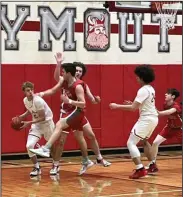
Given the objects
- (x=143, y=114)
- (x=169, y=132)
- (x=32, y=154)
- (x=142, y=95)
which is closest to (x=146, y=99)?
(x=142, y=95)

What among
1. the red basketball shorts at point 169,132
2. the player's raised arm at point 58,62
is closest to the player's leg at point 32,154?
the player's raised arm at point 58,62

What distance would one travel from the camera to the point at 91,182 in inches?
395

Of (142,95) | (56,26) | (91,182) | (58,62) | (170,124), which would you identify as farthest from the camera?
(56,26)

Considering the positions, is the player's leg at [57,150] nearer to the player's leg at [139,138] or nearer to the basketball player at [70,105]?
the basketball player at [70,105]

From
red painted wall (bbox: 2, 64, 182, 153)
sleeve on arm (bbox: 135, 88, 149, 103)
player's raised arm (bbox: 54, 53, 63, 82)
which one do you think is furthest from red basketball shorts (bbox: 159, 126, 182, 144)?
red painted wall (bbox: 2, 64, 182, 153)

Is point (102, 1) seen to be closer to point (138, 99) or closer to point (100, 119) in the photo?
point (100, 119)

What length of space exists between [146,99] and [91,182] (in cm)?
162

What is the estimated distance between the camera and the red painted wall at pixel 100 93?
44.8 feet

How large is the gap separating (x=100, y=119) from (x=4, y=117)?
237cm

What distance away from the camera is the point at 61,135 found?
34.8 feet

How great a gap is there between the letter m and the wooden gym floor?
9.10 feet

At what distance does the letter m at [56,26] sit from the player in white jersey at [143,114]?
13.6 ft

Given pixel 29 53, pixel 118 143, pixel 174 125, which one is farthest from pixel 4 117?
pixel 174 125

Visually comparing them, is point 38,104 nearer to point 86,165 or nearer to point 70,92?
point 70,92
